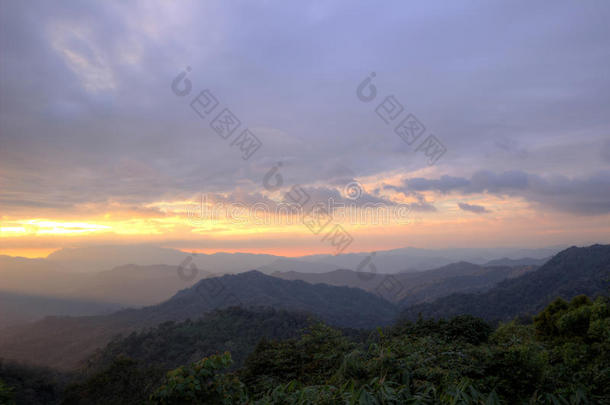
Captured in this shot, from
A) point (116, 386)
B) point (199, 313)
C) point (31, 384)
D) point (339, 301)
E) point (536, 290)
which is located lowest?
point (339, 301)

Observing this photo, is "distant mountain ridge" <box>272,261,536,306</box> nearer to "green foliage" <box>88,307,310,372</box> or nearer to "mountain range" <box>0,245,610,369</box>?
"mountain range" <box>0,245,610,369</box>

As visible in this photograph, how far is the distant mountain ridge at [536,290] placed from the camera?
69500 millimetres

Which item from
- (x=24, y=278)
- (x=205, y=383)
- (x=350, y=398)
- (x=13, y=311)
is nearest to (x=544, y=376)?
(x=350, y=398)

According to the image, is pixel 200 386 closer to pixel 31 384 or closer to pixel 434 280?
pixel 31 384

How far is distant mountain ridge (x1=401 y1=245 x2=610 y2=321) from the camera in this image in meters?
69.5

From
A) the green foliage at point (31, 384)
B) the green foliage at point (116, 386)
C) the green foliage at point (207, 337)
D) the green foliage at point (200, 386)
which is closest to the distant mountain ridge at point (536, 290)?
the green foliage at point (207, 337)

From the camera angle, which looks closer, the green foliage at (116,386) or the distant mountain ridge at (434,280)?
the green foliage at (116,386)

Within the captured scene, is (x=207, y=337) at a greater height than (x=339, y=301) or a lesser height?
greater

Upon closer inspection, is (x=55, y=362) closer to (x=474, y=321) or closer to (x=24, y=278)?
(x=474, y=321)

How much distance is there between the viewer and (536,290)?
276 feet

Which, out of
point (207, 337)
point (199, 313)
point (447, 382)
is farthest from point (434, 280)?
point (447, 382)

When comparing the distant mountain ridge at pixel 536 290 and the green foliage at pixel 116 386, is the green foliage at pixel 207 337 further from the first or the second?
the green foliage at pixel 116 386

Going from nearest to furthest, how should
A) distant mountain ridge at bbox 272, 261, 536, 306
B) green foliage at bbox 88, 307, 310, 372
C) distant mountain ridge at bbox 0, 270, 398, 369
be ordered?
1. green foliage at bbox 88, 307, 310, 372
2. distant mountain ridge at bbox 0, 270, 398, 369
3. distant mountain ridge at bbox 272, 261, 536, 306

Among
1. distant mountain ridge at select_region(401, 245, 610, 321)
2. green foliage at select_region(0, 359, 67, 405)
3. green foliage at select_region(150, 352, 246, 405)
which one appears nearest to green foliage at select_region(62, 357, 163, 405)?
green foliage at select_region(0, 359, 67, 405)
